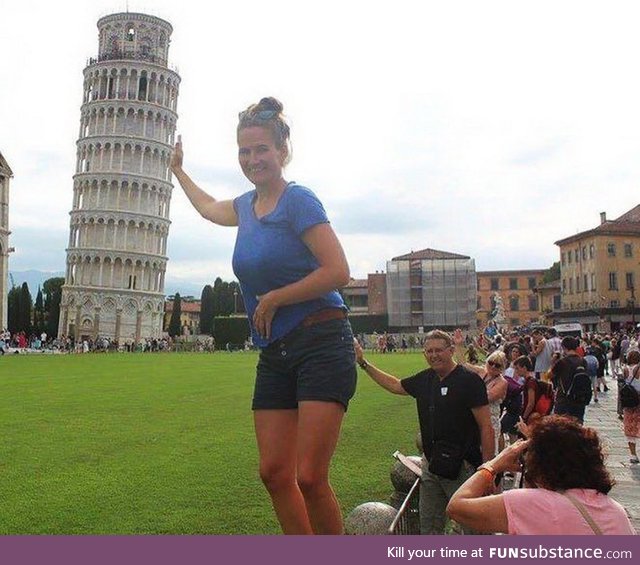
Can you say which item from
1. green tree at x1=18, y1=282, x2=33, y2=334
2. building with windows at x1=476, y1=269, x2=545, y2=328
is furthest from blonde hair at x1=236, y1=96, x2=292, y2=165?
building with windows at x1=476, y1=269, x2=545, y2=328

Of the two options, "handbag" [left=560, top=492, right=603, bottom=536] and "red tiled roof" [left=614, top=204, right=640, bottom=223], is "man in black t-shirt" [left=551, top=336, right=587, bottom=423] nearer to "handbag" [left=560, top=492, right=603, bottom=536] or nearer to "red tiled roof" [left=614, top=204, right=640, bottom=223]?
"handbag" [left=560, top=492, right=603, bottom=536]

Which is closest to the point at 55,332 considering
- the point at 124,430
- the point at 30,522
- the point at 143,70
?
the point at 143,70

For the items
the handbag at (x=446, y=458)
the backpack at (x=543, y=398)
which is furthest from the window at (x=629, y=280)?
the handbag at (x=446, y=458)

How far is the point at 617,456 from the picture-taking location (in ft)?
37.4

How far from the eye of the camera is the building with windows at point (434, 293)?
294 ft

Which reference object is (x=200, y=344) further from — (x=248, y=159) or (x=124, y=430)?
(x=248, y=159)

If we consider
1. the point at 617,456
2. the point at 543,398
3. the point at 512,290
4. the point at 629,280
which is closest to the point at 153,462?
the point at 543,398

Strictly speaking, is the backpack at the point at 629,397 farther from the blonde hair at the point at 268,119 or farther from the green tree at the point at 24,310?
the green tree at the point at 24,310

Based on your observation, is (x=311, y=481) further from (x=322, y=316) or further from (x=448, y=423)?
(x=448, y=423)

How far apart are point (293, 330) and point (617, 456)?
9678mm

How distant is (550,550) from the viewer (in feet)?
9.32

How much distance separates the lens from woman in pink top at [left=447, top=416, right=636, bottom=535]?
291 centimetres

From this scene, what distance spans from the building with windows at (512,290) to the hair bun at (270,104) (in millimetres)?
119894

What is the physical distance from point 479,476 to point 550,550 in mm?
532
